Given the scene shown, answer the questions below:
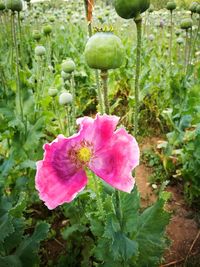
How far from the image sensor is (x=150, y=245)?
1478mm

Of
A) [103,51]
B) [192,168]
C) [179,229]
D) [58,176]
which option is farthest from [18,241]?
[192,168]

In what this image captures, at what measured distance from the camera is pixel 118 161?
1.00 meters

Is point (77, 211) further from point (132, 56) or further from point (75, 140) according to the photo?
point (132, 56)

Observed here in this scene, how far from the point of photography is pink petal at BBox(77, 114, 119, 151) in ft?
3.31

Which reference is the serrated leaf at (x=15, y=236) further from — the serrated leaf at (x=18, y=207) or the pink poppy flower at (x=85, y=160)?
the pink poppy flower at (x=85, y=160)

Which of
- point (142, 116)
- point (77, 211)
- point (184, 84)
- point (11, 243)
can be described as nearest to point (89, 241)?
point (77, 211)

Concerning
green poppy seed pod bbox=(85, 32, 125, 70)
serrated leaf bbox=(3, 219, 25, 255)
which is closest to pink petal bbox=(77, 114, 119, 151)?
green poppy seed pod bbox=(85, 32, 125, 70)

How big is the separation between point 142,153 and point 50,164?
2179mm

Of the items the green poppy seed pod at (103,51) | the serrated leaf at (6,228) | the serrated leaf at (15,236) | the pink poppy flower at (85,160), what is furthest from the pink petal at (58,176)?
the serrated leaf at (15,236)

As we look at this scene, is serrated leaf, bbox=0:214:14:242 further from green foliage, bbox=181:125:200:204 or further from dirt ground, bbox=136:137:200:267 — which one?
green foliage, bbox=181:125:200:204

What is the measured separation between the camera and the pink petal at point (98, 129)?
1008mm

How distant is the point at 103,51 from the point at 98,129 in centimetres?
19

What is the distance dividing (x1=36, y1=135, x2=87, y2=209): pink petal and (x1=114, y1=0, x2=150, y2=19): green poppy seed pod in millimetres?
330

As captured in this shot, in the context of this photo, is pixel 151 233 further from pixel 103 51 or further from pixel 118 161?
pixel 103 51
